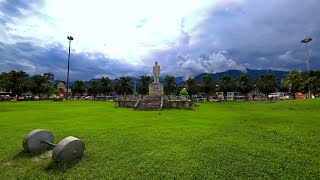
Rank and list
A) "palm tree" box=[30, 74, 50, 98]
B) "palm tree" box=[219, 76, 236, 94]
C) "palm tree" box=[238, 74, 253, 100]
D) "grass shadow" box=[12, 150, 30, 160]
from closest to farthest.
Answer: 1. "grass shadow" box=[12, 150, 30, 160]
2. "palm tree" box=[30, 74, 50, 98]
3. "palm tree" box=[238, 74, 253, 100]
4. "palm tree" box=[219, 76, 236, 94]

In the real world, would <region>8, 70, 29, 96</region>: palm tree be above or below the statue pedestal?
above

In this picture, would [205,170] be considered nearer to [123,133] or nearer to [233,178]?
[233,178]

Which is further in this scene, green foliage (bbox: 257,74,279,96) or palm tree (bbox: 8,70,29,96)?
green foliage (bbox: 257,74,279,96)

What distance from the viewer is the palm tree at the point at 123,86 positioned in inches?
4587

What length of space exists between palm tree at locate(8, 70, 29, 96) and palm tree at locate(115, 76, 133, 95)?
38862 millimetres

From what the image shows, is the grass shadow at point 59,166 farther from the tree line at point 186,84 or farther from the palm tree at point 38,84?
the palm tree at point 38,84

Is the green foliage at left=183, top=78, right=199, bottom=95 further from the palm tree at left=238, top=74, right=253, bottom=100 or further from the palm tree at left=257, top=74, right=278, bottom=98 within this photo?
the palm tree at left=257, top=74, right=278, bottom=98

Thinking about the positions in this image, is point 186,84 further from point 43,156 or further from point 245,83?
point 43,156

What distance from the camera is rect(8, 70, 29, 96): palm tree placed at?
88.4 meters

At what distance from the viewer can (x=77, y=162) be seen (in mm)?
8922

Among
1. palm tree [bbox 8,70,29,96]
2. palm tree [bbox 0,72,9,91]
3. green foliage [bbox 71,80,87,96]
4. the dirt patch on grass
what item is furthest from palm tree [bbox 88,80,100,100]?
the dirt patch on grass

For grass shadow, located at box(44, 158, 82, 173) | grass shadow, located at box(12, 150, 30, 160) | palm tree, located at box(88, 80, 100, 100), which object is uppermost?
palm tree, located at box(88, 80, 100, 100)

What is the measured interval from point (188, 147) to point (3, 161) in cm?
698

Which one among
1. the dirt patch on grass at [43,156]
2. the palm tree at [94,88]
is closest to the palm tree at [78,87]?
the palm tree at [94,88]
